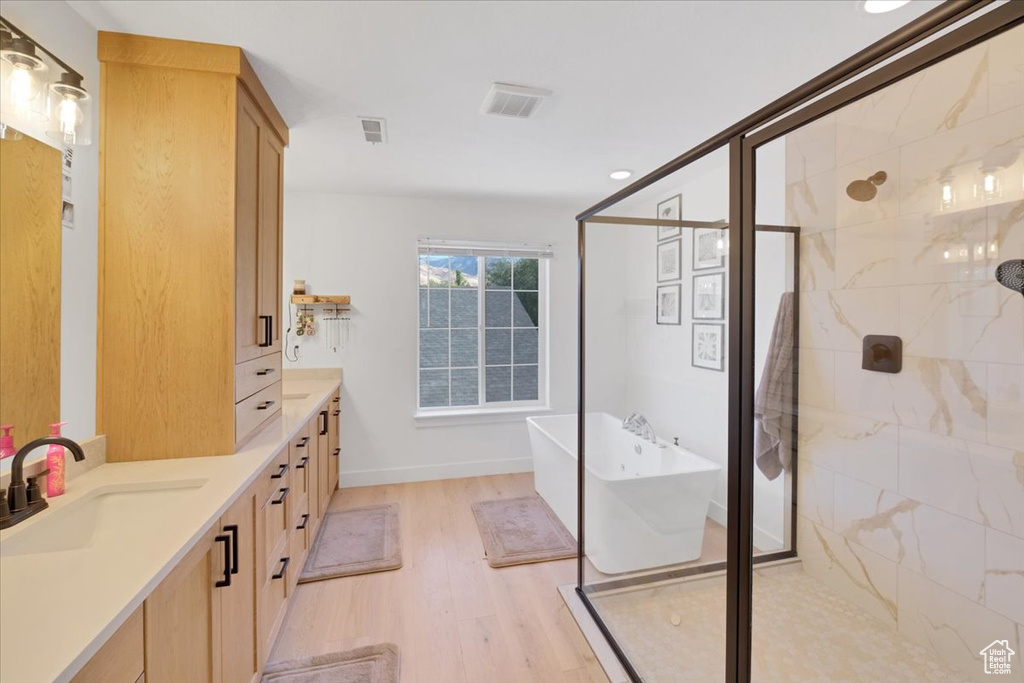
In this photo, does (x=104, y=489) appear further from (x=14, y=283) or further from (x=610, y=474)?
(x=610, y=474)

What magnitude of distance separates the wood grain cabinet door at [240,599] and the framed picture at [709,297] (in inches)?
67.8

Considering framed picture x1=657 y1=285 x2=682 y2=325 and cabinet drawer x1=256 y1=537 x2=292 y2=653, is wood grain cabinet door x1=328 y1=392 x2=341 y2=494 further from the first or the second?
framed picture x1=657 y1=285 x2=682 y2=325

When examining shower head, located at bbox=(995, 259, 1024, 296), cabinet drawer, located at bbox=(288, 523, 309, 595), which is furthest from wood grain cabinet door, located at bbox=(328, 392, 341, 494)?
shower head, located at bbox=(995, 259, 1024, 296)

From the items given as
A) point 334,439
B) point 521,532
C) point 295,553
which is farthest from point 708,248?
point 334,439

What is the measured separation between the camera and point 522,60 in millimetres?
1801

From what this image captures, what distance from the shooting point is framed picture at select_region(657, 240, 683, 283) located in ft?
6.42

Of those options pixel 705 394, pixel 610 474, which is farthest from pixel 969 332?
pixel 610 474

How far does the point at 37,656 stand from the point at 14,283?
1.12 m

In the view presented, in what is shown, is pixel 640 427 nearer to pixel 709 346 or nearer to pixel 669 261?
pixel 709 346

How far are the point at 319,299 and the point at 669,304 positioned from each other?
2.76 metres

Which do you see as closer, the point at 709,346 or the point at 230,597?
the point at 230,597

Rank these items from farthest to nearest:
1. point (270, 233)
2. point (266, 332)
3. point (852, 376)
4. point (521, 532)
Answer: point (521, 532) → point (270, 233) → point (266, 332) → point (852, 376)

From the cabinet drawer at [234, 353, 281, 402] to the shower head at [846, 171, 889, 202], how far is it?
2.15 m

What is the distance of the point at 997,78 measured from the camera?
0.82 m
